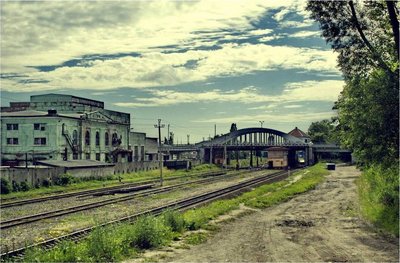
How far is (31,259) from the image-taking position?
41.7 feet

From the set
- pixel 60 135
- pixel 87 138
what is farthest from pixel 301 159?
pixel 60 135

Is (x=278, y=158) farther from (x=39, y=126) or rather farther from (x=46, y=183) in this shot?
(x=46, y=183)

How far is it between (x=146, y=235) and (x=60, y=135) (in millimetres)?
49414

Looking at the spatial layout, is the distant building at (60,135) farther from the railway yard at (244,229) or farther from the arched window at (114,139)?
the railway yard at (244,229)

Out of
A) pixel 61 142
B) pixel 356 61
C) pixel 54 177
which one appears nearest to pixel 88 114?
pixel 61 142

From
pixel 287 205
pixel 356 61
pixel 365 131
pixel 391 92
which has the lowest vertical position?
pixel 287 205

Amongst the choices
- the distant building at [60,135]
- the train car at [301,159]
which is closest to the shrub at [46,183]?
the distant building at [60,135]

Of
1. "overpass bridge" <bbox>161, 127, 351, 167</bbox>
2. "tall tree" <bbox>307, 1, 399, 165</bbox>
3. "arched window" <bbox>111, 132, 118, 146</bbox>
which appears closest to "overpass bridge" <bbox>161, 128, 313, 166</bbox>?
"overpass bridge" <bbox>161, 127, 351, 167</bbox>

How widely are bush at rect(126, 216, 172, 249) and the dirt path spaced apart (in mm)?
1114

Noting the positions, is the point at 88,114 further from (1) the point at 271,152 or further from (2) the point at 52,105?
(1) the point at 271,152

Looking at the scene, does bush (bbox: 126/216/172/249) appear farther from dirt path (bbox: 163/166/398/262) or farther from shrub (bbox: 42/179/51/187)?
shrub (bbox: 42/179/51/187)

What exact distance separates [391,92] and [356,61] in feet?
11.5

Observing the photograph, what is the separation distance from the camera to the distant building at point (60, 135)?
61.9m

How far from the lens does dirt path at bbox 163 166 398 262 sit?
1460 centimetres
